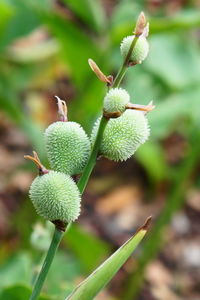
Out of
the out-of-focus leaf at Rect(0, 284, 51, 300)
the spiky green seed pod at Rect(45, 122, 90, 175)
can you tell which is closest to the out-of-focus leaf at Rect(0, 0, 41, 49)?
the out-of-focus leaf at Rect(0, 284, 51, 300)

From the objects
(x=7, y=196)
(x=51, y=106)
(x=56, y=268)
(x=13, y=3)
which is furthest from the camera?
(x=51, y=106)

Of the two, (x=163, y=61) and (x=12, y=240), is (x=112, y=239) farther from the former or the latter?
(x=163, y=61)

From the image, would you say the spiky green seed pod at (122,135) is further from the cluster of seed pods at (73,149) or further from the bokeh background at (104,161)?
the bokeh background at (104,161)

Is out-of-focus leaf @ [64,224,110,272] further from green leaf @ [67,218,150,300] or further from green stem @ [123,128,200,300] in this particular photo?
green leaf @ [67,218,150,300]

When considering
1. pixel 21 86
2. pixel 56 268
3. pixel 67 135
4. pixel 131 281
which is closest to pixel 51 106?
pixel 21 86

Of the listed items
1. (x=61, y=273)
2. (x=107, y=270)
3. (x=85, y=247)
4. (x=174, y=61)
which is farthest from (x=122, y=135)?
A: (x=174, y=61)

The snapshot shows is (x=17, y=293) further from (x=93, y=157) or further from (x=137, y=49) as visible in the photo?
(x=137, y=49)

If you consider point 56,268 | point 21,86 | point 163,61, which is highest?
point 163,61

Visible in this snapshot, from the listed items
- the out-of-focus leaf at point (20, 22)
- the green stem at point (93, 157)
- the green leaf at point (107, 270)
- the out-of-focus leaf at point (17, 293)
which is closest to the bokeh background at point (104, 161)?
the out-of-focus leaf at point (20, 22)
